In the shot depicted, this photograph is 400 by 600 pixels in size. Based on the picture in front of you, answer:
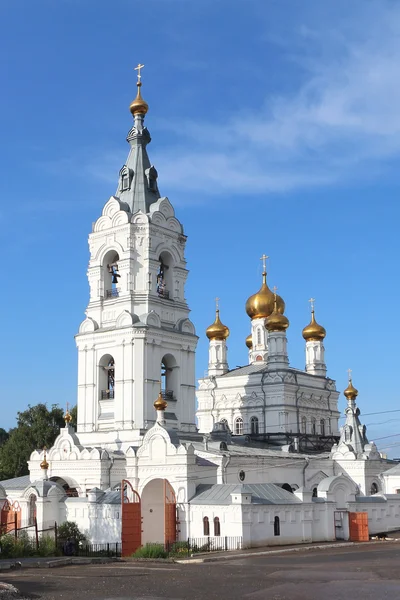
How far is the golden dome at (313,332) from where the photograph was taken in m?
49.9

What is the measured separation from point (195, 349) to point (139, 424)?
5.01m

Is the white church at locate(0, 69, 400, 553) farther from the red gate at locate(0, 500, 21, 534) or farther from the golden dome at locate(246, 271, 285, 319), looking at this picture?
the golden dome at locate(246, 271, 285, 319)

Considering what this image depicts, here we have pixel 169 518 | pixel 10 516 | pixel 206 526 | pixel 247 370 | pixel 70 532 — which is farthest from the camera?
pixel 247 370

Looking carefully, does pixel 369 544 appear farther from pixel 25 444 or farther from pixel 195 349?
pixel 25 444

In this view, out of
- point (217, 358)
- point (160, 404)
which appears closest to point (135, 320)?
point (160, 404)

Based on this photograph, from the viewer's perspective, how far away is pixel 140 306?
1367 inches

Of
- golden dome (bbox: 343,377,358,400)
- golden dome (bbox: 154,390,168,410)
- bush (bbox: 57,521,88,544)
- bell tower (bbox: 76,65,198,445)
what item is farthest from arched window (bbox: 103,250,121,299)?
golden dome (bbox: 343,377,358,400)

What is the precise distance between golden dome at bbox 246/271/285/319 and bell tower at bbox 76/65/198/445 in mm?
12548

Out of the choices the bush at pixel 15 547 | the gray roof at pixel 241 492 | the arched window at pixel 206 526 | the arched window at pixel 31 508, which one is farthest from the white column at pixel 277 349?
the bush at pixel 15 547

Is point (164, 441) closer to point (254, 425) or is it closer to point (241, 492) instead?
point (241, 492)

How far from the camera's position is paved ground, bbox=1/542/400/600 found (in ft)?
50.6

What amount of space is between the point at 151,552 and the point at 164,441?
17.0 ft

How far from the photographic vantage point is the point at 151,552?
2664 centimetres

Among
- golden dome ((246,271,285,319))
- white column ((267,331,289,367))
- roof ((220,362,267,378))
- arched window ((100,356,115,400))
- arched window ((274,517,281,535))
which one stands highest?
golden dome ((246,271,285,319))
